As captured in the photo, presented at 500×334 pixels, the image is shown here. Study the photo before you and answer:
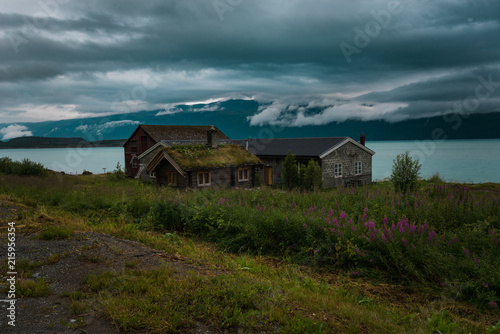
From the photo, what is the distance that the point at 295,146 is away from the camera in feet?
115

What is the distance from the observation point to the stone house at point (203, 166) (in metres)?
22.8

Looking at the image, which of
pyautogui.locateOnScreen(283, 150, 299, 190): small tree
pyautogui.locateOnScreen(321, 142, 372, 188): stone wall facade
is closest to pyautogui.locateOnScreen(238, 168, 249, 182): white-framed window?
pyautogui.locateOnScreen(283, 150, 299, 190): small tree

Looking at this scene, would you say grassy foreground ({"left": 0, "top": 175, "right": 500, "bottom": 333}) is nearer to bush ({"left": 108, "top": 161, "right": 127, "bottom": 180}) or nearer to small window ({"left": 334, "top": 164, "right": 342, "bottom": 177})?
small window ({"left": 334, "top": 164, "right": 342, "bottom": 177})

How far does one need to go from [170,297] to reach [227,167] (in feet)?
66.1

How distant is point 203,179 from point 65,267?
17507 mm

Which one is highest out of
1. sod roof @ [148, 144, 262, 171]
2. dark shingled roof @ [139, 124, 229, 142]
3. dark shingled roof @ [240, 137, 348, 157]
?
dark shingled roof @ [139, 124, 229, 142]

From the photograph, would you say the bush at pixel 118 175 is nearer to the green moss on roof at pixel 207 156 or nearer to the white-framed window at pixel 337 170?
the green moss on roof at pixel 207 156

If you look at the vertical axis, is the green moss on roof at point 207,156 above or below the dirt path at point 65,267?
above

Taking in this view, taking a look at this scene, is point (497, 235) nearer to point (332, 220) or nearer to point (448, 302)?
point (448, 302)

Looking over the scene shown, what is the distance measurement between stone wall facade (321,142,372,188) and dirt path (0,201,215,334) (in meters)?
25.5

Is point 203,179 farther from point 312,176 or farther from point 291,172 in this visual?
point 312,176

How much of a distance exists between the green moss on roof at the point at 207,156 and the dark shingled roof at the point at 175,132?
47.1ft

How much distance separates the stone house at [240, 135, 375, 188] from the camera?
31.7 m

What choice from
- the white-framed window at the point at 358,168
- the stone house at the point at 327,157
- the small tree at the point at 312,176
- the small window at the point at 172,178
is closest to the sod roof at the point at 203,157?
the small window at the point at 172,178
